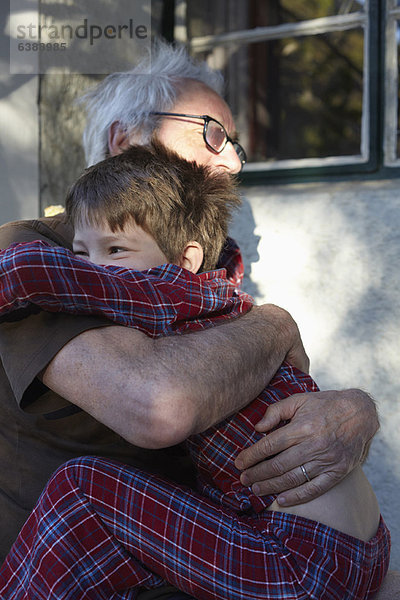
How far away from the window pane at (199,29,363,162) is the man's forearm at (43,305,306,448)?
7.06ft

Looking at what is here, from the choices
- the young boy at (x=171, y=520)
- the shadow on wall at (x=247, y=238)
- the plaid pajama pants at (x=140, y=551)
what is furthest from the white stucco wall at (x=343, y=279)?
the plaid pajama pants at (x=140, y=551)

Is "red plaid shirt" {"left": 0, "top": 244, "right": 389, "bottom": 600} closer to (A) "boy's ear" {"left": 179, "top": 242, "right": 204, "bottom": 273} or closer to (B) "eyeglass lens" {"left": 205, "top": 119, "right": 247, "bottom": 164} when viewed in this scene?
(A) "boy's ear" {"left": 179, "top": 242, "right": 204, "bottom": 273}

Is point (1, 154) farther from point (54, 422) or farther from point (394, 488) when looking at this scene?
point (394, 488)

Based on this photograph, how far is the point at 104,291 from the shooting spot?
4.58 ft

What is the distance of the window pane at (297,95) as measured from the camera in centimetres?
358

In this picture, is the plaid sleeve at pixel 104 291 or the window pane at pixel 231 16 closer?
the plaid sleeve at pixel 104 291

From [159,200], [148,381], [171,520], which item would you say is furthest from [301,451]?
[159,200]

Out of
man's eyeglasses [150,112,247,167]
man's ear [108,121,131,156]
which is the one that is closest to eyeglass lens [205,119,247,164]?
man's eyeglasses [150,112,247,167]

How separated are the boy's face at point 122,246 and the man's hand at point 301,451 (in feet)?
1.63

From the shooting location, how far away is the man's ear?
2525 millimetres

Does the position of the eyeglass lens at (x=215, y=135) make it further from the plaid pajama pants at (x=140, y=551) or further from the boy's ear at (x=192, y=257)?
the plaid pajama pants at (x=140, y=551)

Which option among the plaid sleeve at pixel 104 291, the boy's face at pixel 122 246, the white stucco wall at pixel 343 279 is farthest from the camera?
the white stucco wall at pixel 343 279

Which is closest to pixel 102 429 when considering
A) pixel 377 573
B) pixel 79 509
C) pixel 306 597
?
pixel 79 509

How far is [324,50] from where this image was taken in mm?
3613
